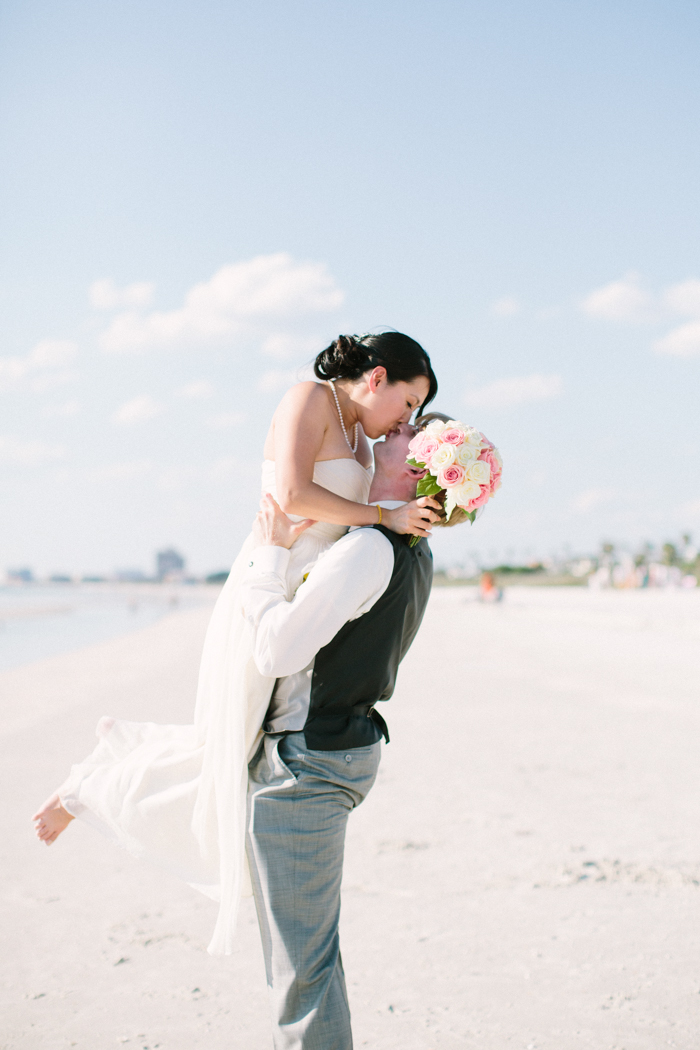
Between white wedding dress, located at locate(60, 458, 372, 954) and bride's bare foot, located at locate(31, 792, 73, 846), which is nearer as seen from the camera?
white wedding dress, located at locate(60, 458, 372, 954)

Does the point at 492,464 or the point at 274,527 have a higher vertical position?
the point at 492,464

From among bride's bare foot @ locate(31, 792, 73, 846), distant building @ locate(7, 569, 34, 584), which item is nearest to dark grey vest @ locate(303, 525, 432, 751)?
bride's bare foot @ locate(31, 792, 73, 846)

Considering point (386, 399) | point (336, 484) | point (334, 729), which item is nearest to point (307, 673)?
point (334, 729)

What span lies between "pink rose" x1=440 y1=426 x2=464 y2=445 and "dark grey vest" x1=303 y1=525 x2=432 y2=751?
0.93ft

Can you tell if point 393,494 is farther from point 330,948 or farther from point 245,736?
point 330,948

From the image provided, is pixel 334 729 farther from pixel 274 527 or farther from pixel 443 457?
pixel 443 457

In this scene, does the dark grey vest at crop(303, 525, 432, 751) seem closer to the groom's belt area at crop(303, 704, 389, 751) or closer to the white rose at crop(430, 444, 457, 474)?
the groom's belt area at crop(303, 704, 389, 751)

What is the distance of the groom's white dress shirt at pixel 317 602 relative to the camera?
81.3 inches

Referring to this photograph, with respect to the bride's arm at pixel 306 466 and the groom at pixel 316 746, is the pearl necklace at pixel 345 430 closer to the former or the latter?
the bride's arm at pixel 306 466

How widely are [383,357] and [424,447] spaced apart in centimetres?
37

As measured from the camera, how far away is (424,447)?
223cm

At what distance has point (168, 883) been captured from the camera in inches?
199

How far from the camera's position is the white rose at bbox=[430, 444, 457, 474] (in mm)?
2158

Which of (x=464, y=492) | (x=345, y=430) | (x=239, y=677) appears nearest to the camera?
(x=464, y=492)
